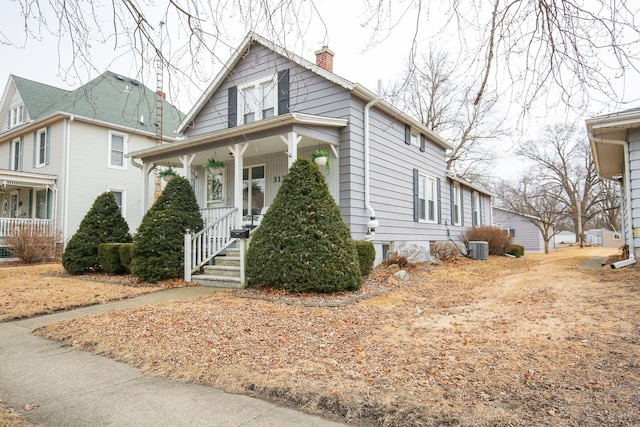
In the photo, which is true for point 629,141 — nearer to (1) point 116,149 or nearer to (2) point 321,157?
(2) point 321,157

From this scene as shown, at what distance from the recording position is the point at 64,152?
15867mm

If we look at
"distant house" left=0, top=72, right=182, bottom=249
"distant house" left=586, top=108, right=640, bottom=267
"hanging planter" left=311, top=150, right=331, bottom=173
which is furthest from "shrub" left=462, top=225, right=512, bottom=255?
"distant house" left=0, top=72, right=182, bottom=249

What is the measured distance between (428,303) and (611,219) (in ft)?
114

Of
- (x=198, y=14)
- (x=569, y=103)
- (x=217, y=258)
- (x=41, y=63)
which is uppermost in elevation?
(x=198, y=14)

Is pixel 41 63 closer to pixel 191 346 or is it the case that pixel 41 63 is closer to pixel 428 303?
pixel 191 346

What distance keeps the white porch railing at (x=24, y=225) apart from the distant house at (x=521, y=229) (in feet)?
88.6

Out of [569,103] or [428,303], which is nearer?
[569,103]

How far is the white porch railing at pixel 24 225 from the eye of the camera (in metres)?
14.4

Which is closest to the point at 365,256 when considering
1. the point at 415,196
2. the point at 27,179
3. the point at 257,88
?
the point at 415,196

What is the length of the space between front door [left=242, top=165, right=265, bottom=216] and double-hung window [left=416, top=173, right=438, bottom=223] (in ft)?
17.5

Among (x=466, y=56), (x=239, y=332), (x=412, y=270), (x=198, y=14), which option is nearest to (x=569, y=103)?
(x=466, y=56)

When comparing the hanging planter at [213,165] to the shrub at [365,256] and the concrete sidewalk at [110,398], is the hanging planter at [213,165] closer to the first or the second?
the shrub at [365,256]

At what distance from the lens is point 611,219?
109 ft

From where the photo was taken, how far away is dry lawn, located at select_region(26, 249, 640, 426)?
278 centimetres
